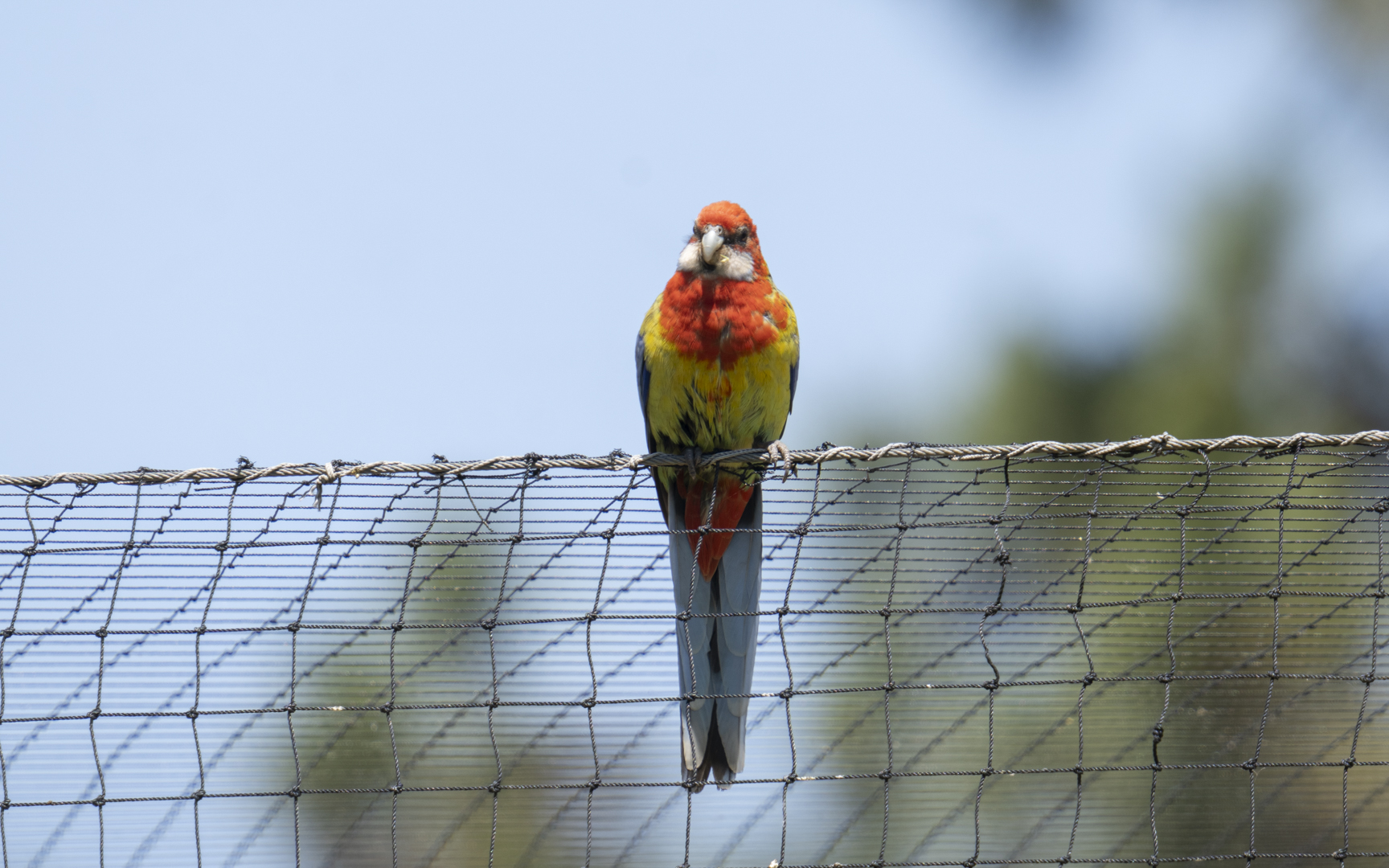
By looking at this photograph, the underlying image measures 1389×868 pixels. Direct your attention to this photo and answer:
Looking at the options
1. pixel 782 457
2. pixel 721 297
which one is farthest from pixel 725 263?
pixel 782 457

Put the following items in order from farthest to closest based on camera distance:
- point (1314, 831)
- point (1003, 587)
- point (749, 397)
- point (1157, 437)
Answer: point (1314, 831) → point (749, 397) → point (1003, 587) → point (1157, 437)

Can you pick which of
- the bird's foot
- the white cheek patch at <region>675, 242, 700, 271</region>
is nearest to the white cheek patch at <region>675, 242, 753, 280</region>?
the white cheek patch at <region>675, 242, 700, 271</region>

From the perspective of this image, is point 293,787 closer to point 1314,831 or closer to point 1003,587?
point 1003,587

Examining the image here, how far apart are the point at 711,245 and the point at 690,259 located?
11 cm

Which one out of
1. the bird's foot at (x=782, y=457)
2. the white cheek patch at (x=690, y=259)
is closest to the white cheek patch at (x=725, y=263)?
the white cheek patch at (x=690, y=259)

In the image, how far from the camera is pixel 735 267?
4191 mm

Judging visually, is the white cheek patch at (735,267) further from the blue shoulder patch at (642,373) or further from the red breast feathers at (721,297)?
the blue shoulder patch at (642,373)

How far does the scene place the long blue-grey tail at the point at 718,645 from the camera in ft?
12.3

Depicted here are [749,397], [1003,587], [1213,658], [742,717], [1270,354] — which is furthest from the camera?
[1270,354]

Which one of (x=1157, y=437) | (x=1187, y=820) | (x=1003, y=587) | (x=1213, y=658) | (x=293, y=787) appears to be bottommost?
(x=1187, y=820)

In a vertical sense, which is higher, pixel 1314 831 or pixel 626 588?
pixel 626 588

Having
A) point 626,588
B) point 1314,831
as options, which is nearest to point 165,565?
point 626,588

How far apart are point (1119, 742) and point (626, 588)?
2.53 m

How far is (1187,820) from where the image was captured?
4.53m
